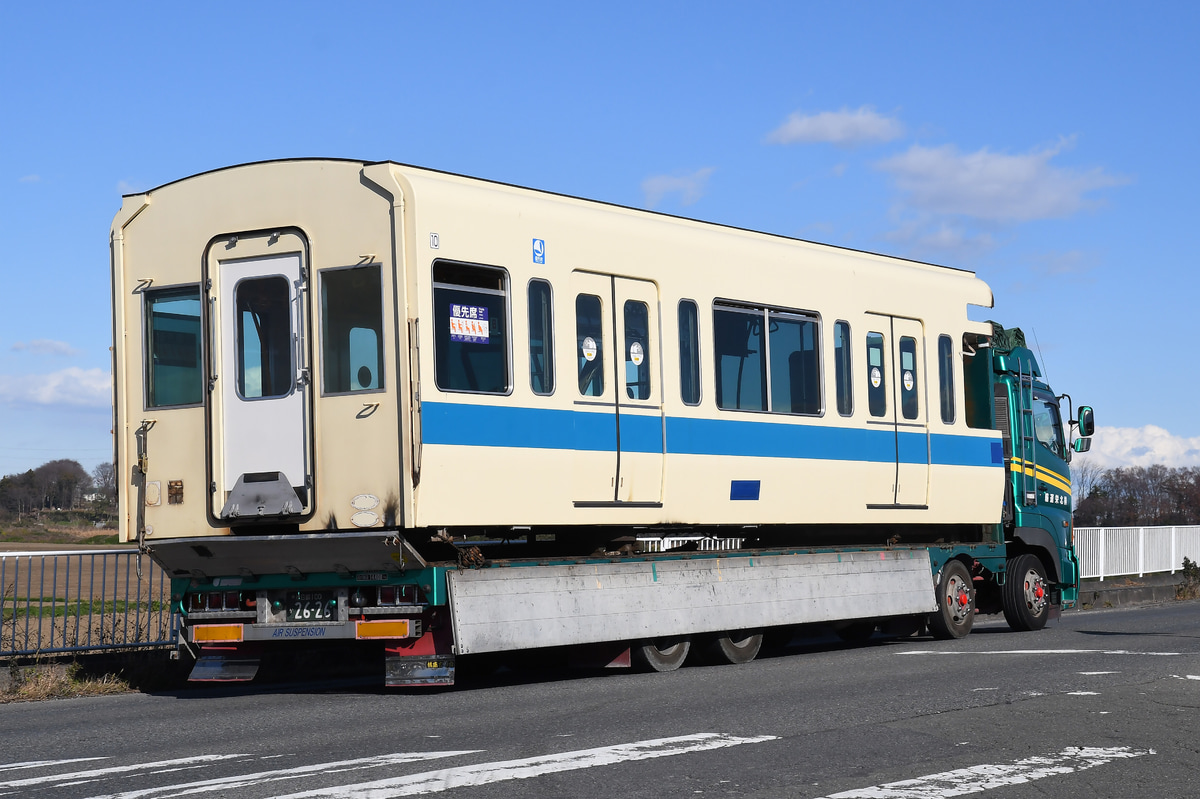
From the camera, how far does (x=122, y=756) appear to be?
24.7ft

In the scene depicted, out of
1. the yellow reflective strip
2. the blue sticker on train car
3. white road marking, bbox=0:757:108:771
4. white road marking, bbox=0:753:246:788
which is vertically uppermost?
the blue sticker on train car

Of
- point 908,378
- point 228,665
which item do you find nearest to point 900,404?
point 908,378

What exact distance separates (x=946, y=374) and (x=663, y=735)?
8832 mm

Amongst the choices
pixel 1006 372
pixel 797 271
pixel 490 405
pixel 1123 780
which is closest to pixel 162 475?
pixel 490 405

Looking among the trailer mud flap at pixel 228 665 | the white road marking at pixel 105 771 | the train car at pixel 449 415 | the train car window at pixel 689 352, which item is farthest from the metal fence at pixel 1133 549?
the white road marking at pixel 105 771

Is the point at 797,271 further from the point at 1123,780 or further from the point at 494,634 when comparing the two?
the point at 1123,780

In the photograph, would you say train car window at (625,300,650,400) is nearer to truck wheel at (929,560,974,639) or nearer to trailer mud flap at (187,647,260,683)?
trailer mud flap at (187,647,260,683)

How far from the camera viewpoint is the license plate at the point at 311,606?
10.4 metres

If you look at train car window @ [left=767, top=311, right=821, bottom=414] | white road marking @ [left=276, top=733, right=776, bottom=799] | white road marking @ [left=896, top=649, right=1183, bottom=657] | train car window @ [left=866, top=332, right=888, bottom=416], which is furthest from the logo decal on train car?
white road marking @ [left=896, top=649, right=1183, bottom=657]

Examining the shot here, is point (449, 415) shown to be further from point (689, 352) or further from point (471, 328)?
point (689, 352)

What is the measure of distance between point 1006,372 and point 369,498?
9284 mm

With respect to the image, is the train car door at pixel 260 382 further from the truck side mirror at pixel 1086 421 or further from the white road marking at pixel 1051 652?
the truck side mirror at pixel 1086 421

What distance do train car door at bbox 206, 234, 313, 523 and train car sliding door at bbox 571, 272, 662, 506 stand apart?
7.31 feet

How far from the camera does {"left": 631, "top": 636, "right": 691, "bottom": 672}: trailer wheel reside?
39.4ft
